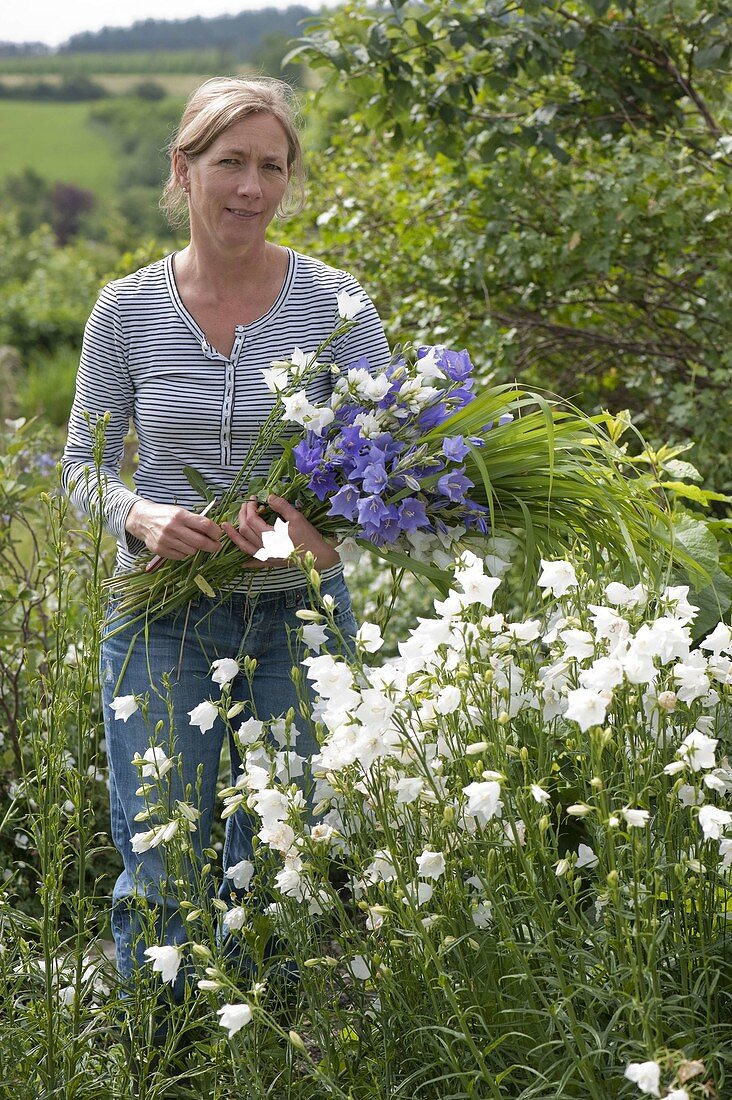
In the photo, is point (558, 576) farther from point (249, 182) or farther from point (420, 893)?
point (249, 182)

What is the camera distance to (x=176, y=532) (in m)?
2.04

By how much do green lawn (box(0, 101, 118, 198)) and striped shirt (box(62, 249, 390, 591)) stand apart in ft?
163

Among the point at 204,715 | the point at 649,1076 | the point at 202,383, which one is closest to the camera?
the point at 649,1076

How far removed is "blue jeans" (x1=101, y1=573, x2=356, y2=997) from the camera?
A: 86.8 inches

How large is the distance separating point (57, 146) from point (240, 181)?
55822 millimetres

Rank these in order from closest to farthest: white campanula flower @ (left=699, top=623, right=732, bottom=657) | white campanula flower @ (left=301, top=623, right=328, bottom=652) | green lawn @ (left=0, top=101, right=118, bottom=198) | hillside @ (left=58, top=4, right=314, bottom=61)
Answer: white campanula flower @ (left=699, top=623, right=732, bottom=657) → white campanula flower @ (left=301, top=623, right=328, bottom=652) → green lawn @ (left=0, top=101, right=118, bottom=198) → hillside @ (left=58, top=4, right=314, bottom=61)

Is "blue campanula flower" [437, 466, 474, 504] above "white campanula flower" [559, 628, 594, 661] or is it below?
above

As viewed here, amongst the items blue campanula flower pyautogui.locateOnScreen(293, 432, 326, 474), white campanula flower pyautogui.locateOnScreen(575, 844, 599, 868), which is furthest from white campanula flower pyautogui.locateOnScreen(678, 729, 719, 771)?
blue campanula flower pyautogui.locateOnScreen(293, 432, 326, 474)

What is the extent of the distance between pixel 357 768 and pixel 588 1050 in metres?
0.49

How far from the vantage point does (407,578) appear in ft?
17.1

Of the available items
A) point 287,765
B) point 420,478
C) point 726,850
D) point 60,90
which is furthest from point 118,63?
point 726,850

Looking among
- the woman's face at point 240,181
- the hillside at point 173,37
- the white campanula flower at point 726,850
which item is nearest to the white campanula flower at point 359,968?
the white campanula flower at point 726,850

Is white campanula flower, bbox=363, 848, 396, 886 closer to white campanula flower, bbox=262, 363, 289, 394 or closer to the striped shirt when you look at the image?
the striped shirt

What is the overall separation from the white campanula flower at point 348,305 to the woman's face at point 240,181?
10.5 inches
